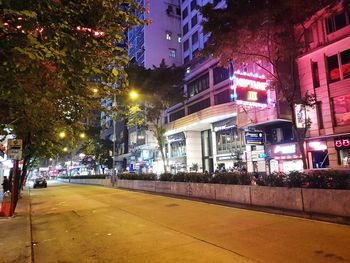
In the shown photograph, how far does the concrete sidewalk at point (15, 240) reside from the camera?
7641mm

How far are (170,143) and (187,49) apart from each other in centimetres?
1749

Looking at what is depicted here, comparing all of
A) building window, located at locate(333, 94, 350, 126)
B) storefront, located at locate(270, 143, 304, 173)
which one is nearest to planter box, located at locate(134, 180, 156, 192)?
storefront, located at locate(270, 143, 304, 173)

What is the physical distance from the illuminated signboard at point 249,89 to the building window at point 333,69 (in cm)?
469

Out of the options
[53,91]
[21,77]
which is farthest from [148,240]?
[21,77]

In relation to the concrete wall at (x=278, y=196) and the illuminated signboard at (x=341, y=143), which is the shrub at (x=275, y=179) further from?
the illuminated signboard at (x=341, y=143)

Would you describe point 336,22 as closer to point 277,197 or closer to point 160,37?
point 277,197

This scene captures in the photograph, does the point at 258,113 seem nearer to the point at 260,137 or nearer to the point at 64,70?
the point at 260,137

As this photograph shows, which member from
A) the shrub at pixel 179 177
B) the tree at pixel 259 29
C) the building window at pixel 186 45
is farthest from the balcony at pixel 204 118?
the building window at pixel 186 45

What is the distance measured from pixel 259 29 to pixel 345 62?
10.5m

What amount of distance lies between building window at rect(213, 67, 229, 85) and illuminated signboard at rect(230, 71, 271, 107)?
1170 cm

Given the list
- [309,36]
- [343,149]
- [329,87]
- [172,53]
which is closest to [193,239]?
[343,149]

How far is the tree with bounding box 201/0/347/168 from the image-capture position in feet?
52.1

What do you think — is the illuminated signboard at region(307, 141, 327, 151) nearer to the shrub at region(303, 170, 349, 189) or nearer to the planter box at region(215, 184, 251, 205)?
the planter box at region(215, 184, 251, 205)

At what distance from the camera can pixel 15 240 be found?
31.4ft
